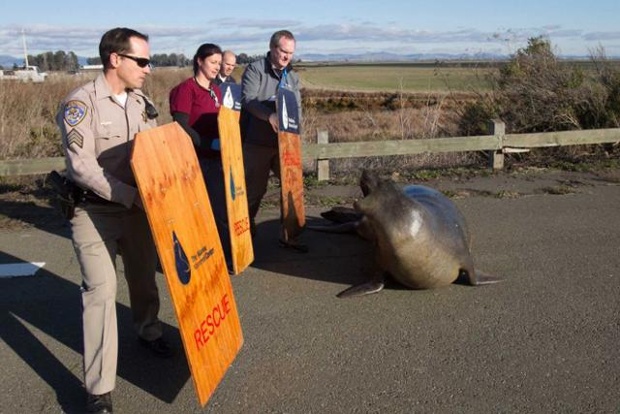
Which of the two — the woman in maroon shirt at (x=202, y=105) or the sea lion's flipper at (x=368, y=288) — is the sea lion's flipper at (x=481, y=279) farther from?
the woman in maroon shirt at (x=202, y=105)

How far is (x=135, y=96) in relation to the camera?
145 inches

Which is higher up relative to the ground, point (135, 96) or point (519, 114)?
point (135, 96)

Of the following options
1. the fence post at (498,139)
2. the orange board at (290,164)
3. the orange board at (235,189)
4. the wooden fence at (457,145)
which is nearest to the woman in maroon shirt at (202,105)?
the orange board at (235,189)

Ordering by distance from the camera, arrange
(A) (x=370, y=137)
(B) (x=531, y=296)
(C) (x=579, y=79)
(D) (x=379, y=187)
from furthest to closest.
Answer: (A) (x=370, y=137)
(C) (x=579, y=79)
(B) (x=531, y=296)
(D) (x=379, y=187)

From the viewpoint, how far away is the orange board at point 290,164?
230 inches

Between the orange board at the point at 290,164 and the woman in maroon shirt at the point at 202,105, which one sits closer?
the woman in maroon shirt at the point at 202,105

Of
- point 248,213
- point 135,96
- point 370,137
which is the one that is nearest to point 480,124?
point 370,137

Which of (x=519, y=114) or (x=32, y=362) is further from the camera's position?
(x=519, y=114)

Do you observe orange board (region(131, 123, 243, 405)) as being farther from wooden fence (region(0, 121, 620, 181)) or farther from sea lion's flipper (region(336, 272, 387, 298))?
wooden fence (region(0, 121, 620, 181))

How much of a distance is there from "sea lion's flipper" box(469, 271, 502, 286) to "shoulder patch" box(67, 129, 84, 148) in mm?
3268

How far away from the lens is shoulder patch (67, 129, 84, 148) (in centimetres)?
323

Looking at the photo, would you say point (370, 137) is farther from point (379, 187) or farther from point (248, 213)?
point (379, 187)

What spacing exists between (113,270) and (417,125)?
1131cm

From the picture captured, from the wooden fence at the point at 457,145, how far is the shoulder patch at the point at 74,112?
6.03 m
